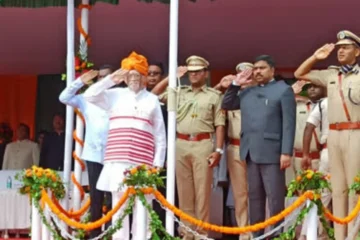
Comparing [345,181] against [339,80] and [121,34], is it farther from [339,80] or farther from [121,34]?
[121,34]

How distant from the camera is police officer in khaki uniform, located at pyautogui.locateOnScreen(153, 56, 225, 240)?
671cm

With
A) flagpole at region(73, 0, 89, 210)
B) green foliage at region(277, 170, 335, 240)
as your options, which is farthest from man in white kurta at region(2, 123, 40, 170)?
green foliage at region(277, 170, 335, 240)

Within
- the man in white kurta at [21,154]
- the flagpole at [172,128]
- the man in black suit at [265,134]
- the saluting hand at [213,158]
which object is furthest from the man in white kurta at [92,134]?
the man in white kurta at [21,154]

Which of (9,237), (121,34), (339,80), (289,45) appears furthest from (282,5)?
(9,237)

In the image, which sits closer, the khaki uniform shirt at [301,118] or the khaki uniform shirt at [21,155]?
the khaki uniform shirt at [301,118]

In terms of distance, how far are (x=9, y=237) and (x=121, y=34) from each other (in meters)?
3.19

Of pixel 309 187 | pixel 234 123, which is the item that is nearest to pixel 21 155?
pixel 234 123

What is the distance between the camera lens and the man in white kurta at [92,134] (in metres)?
6.28

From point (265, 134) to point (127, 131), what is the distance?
3.46ft

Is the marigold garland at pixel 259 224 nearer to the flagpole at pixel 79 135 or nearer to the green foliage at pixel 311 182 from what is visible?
the green foliage at pixel 311 182

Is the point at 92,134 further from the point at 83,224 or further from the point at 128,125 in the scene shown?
the point at 83,224

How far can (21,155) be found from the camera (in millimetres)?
9344

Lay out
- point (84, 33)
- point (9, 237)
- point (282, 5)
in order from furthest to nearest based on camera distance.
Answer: point (282, 5) < point (9, 237) < point (84, 33)

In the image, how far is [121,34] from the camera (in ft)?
33.2
